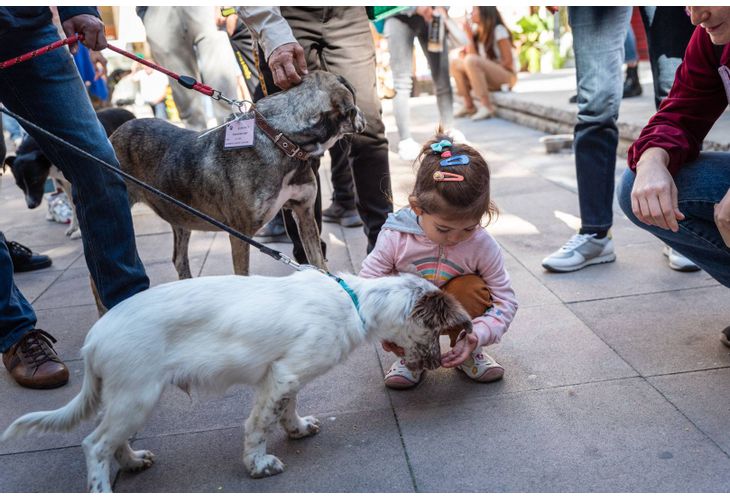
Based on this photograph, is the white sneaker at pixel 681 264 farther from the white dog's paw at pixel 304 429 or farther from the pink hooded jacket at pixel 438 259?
the white dog's paw at pixel 304 429

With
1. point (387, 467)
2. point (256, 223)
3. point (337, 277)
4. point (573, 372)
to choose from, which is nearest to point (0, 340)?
point (256, 223)

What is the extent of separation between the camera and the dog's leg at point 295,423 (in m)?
2.61

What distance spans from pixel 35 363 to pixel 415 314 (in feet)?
6.13

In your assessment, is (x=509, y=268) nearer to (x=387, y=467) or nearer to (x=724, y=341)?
(x=724, y=341)

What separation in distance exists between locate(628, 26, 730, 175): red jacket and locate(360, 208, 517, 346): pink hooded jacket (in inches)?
29.4

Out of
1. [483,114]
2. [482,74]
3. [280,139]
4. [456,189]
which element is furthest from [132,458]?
[482,74]

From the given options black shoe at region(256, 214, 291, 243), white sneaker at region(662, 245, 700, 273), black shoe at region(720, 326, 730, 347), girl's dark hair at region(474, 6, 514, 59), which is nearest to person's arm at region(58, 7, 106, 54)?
black shoe at region(256, 214, 291, 243)

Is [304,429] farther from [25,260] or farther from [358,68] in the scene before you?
[25,260]

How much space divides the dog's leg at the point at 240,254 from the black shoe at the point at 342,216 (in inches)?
76.7

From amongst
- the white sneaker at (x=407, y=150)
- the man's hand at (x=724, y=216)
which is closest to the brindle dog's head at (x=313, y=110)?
the man's hand at (x=724, y=216)

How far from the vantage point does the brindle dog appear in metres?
3.66

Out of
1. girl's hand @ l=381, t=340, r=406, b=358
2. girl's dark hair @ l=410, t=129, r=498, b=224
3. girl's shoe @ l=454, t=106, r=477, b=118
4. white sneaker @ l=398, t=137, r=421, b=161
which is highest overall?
girl's dark hair @ l=410, t=129, r=498, b=224

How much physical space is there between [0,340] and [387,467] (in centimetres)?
203

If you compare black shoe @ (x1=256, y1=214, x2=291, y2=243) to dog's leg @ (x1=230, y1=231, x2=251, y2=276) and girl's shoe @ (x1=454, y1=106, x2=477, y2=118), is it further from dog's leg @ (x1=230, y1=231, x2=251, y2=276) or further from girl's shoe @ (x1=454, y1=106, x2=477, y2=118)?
girl's shoe @ (x1=454, y1=106, x2=477, y2=118)
